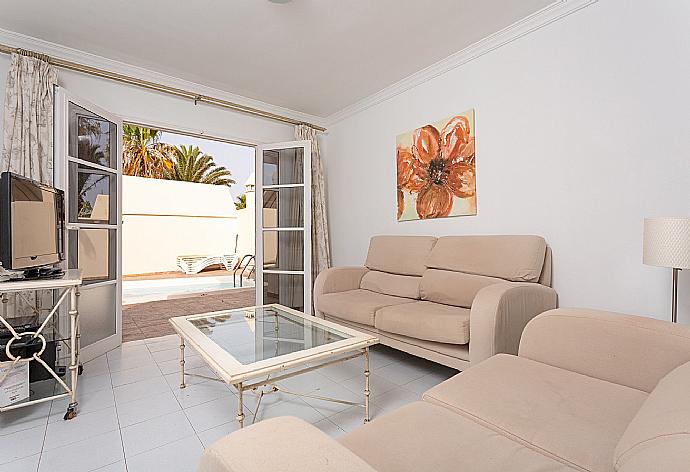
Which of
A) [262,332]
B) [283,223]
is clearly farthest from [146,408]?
[283,223]

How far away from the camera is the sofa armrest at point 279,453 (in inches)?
23.4

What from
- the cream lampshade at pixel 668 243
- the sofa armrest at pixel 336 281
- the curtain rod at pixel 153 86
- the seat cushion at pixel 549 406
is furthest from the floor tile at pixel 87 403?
the cream lampshade at pixel 668 243

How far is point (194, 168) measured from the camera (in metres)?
11.3

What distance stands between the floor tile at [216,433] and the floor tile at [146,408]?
1.16 ft

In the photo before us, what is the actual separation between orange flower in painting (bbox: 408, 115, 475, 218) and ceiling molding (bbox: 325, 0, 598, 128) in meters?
0.47

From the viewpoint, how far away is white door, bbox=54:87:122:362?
8.83ft

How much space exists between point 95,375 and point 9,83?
2.16m

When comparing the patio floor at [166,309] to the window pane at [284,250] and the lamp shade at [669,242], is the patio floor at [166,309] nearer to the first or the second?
the window pane at [284,250]

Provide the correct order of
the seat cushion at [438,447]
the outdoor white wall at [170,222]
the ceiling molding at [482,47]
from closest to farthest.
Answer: the seat cushion at [438,447], the ceiling molding at [482,47], the outdoor white wall at [170,222]

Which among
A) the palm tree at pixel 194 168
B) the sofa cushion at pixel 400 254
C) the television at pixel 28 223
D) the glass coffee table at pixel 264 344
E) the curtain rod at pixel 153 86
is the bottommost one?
the glass coffee table at pixel 264 344

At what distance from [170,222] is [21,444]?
8480 millimetres

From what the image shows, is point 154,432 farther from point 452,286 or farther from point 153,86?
point 153,86

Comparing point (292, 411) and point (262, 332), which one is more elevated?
point (262, 332)

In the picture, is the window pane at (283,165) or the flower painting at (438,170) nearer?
the flower painting at (438,170)
